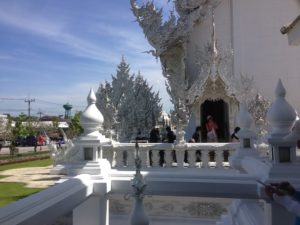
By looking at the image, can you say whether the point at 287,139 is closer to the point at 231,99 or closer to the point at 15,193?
the point at 15,193

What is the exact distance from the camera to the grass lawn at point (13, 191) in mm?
10834

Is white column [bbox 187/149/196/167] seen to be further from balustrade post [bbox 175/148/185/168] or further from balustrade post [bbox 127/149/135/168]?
balustrade post [bbox 127/149/135/168]

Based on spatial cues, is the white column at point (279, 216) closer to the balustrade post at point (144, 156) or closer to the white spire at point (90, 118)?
the white spire at point (90, 118)

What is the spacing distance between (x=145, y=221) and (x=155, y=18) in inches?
494

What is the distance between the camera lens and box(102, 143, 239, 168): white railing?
787cm

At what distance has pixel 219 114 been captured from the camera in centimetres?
1697

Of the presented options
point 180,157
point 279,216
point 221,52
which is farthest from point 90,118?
point 221,52

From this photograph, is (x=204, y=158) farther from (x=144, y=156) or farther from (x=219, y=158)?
(x=144, y=156)

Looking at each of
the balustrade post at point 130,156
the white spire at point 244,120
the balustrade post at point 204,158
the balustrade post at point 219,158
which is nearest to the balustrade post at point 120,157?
the balustrade post at point 130,156

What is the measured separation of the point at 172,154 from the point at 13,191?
21.5 feet

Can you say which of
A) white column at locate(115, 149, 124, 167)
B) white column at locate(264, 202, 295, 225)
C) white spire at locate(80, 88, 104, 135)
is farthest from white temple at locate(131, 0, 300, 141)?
white column at locate(264, 202, 295, 225)

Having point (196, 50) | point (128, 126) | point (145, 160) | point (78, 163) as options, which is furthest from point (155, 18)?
point (78, 163)

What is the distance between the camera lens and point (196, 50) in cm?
1648

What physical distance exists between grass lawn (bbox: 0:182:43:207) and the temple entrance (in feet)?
25.2
